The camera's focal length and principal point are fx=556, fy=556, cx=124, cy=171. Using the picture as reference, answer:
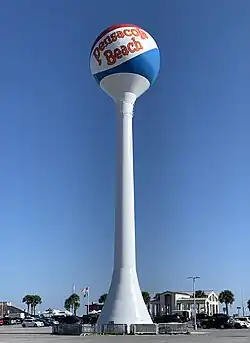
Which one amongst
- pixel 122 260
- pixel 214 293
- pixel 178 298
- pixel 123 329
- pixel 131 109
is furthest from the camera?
pixel 214 293

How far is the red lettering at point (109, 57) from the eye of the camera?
140 feet

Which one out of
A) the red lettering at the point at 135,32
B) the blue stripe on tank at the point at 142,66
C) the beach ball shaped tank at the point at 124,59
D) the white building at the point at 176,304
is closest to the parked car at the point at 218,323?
the beach ball shaped tank at the point at 124,59

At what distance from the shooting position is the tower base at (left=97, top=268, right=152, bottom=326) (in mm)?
39750

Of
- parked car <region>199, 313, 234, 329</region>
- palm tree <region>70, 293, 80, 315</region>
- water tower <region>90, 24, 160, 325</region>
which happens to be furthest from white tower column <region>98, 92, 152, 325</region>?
palm tree <region>70, 293, 80, 315</region>

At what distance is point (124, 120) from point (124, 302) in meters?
14.2

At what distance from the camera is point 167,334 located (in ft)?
130

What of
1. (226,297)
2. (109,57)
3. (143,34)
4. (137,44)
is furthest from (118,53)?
(226,297)

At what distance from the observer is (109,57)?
42.7 metres

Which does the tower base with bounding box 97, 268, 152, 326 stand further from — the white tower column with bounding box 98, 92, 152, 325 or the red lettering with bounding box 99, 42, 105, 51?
the red lettering with bounding box 99, 42, 105, 51

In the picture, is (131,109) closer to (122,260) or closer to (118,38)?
(118,38)

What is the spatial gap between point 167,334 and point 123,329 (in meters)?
3.29

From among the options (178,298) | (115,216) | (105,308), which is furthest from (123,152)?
(178,298)

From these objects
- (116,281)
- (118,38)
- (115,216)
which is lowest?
(116,281)

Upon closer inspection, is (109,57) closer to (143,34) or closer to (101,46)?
(101,46)
